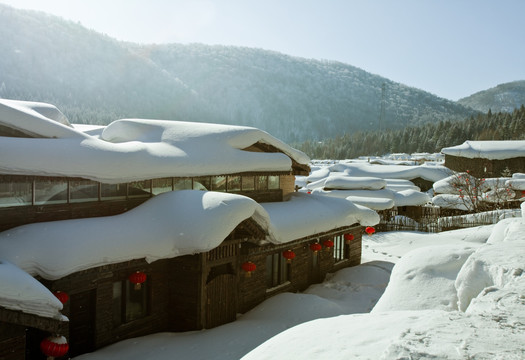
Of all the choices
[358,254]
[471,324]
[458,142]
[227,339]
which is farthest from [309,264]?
→ [458,142]

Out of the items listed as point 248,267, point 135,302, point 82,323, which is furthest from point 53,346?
point 248,267

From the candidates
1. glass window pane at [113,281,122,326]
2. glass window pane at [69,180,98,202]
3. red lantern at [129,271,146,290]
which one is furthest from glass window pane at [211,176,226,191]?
glass window pane at [113,281,122,326]

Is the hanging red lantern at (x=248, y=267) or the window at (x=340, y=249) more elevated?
the hanging red lantern at (x=248, y=267)

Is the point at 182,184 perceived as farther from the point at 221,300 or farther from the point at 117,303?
the point at 117,303

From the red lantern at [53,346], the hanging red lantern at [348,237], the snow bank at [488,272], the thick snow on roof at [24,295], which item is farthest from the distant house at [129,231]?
the snow bank at [488,272]

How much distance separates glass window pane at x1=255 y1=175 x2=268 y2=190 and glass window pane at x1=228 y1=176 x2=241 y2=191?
1234 mm

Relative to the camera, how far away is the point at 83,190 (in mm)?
11188

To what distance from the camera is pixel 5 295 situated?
6.83m

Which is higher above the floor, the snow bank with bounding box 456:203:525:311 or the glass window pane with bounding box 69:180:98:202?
the glass window pane with bounding box 69:180:98:202

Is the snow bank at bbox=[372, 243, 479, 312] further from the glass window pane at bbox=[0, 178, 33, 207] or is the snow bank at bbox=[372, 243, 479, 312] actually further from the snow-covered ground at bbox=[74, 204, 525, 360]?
the glass window pane at bbox=[0, 178, 33, 207]

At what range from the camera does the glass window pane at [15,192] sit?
942cm

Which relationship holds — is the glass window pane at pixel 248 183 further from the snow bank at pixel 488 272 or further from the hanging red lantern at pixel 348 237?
the snow bank at pixel 488 272

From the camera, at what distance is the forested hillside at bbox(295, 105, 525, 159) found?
87188 mm

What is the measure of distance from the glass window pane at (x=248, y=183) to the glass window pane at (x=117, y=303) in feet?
22.9
